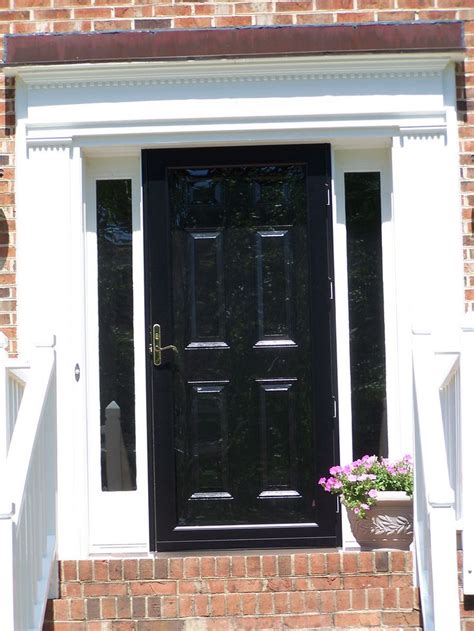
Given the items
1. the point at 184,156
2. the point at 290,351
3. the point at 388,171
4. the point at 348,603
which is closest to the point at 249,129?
the point at 184,156

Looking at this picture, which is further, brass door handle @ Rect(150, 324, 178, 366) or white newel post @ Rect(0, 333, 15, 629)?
Answer: brass door handle @ Rect(150, 324, 178, 366)

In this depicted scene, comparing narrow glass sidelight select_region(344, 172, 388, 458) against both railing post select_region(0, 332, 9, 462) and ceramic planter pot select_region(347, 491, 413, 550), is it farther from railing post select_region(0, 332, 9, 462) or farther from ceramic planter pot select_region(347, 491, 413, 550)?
railing post select_region(0, 332, 9, 462)

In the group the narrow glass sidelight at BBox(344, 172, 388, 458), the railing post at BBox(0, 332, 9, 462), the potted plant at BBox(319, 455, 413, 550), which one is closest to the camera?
the railing post at BBox(0, 332, 9, 462)

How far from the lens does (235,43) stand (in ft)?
18.5

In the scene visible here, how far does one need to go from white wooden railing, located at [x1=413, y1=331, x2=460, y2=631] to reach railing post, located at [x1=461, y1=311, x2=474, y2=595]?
0.08m

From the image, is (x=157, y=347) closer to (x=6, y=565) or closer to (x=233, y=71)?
(x=233, y=71)

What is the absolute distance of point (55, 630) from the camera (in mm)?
4867

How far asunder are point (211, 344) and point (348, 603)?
1526mm

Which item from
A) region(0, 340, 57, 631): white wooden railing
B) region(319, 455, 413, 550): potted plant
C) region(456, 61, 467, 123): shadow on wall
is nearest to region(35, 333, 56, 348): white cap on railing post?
region(0, 340, 57, 631): white wooden railing

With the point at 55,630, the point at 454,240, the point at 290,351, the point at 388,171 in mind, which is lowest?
the point at 55,630

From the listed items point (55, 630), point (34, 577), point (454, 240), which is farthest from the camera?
point (454, 240)

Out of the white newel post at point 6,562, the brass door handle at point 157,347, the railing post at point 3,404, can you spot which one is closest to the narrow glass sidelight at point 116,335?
the brass door handle at point 157,347

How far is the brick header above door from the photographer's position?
562 cm

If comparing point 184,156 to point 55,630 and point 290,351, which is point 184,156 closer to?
point 290,351
